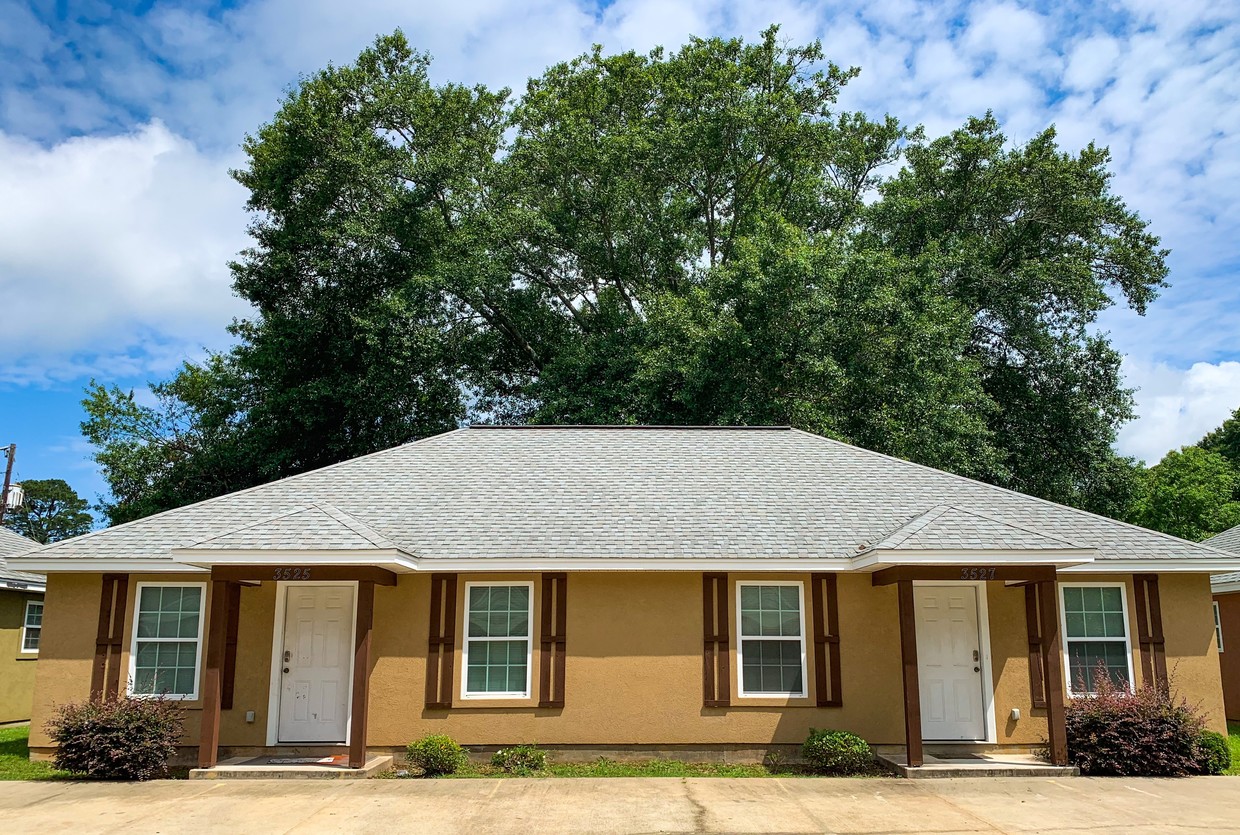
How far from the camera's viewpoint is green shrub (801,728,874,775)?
37.9 ft

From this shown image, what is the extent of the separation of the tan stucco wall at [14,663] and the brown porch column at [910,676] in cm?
1658

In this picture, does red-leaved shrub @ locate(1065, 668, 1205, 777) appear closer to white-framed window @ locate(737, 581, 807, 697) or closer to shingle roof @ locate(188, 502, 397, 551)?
white-framed window @ locate(737, 581, 807, 697)

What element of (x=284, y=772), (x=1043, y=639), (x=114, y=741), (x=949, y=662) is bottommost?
(x=284, y=772)

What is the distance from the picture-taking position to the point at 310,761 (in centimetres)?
1189

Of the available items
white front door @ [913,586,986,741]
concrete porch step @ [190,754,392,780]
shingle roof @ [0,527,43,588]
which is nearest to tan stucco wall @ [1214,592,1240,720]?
white front door @ [913,586,986,741]

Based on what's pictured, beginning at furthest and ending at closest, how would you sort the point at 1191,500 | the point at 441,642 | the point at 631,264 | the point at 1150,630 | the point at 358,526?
the point at 1191,500 < the point at 631,264 < the point at 1150,630 < the point at 441,642 < the point at 358,526

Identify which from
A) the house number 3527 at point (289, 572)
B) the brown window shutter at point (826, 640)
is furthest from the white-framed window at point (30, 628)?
the brown window shutter at point (826, 640)

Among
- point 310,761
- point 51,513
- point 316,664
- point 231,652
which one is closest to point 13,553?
point 231,652

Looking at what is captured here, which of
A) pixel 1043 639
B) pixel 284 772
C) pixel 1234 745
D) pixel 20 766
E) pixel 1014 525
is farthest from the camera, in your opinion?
pixel 1234 745

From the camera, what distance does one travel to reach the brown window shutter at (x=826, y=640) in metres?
12.5

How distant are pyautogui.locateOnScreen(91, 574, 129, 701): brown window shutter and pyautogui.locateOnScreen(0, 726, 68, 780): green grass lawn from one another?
1.10 m

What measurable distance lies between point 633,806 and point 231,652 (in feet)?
20.5

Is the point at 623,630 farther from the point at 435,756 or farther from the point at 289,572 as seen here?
the point at 289,572

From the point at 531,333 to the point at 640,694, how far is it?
18.0m
